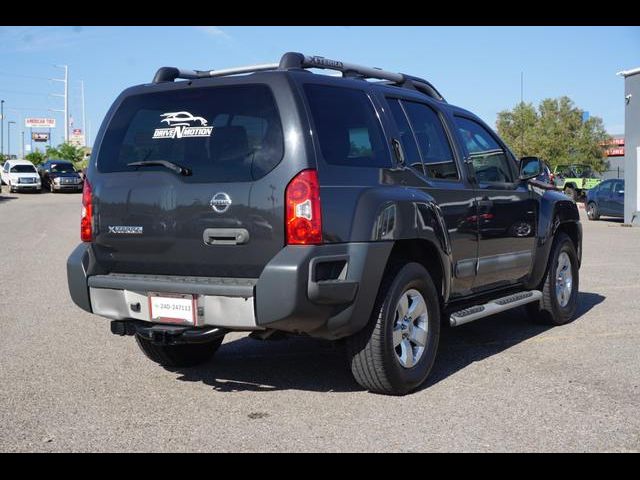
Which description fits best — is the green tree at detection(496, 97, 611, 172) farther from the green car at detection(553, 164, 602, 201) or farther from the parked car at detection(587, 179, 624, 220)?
the parked car at detection(587, 179, 624, 220)

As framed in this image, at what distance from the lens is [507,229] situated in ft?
20.7

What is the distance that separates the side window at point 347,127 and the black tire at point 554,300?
2851 mm

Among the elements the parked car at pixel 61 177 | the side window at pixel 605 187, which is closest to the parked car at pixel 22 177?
the parked car at pixel 61 177

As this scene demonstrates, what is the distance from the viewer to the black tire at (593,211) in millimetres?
26312

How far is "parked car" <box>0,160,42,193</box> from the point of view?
4056cm

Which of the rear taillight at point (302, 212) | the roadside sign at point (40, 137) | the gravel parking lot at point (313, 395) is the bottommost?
the gravel parking lot at point (313, 395)

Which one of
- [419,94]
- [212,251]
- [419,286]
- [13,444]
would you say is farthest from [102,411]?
[419,94]

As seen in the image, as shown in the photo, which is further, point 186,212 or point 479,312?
point 479,312

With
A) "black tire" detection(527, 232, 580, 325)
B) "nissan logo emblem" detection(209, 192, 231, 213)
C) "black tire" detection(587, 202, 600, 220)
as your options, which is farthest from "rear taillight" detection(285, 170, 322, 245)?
"black tire" detection(587, 202, 600, 220)

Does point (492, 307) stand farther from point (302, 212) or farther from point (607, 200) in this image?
point (607, 200)

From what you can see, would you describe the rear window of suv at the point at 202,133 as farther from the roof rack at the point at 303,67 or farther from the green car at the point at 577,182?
the green car at the point at 577,182

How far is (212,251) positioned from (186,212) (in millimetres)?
290
